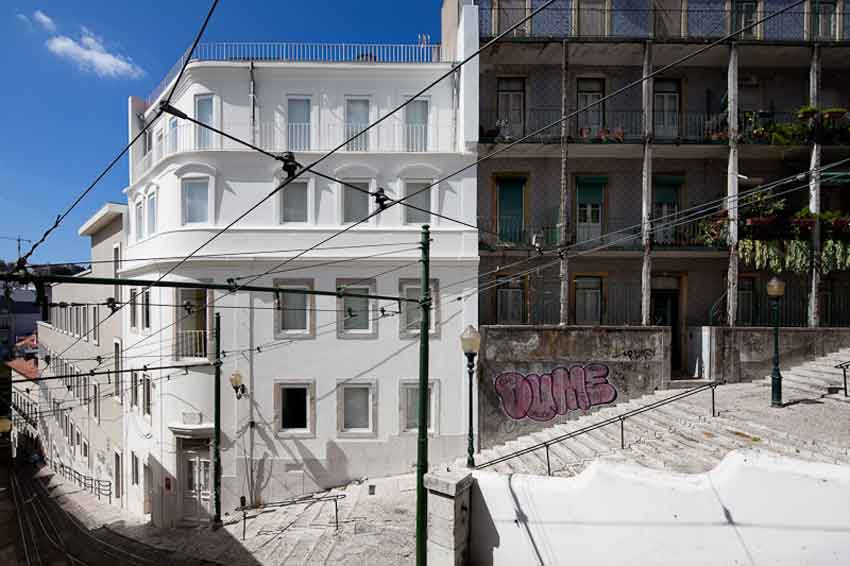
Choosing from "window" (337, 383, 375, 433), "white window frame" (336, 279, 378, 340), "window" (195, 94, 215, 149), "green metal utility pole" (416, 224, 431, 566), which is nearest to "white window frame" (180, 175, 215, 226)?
"window" (195, 94, 215, 149)

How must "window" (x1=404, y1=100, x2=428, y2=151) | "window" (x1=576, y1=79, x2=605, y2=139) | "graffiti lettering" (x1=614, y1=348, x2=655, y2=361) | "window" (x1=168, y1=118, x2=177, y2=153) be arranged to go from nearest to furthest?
"graffiti lettering" (x1=614, y1=348, x2=655, y2=361) < "window" (x1=404, y1=100, x2=428, y2=151) < "window" (x1=168, y1=118, x2=177, y2=153) < "window" (x1=576, y1=79, x2=605, y2=139)

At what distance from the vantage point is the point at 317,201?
1398 centimetres

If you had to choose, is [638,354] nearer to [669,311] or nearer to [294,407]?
[669,311]

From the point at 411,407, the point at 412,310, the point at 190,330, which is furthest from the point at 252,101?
the point at 411,407

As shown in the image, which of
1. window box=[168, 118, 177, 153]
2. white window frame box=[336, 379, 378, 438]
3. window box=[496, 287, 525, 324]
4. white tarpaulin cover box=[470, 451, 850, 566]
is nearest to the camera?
white tarpaulin cover box=[470, 451, 850, 566]

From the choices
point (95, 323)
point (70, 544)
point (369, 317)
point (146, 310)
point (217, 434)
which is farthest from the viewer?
point (95, 323)

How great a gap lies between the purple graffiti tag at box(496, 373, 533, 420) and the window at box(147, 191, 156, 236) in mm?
13401

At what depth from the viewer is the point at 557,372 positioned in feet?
43.6

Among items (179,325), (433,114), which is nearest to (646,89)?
(433,114)

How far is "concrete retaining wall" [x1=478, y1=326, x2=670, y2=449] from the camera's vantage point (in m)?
13.2

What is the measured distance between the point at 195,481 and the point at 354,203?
414 inches

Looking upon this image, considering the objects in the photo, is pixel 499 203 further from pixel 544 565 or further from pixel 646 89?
pixel 544 565

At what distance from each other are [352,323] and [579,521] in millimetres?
8900

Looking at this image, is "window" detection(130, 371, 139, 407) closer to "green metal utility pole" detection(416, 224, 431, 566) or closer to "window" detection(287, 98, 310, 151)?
"window" detection(287, 98, 310, 151)
